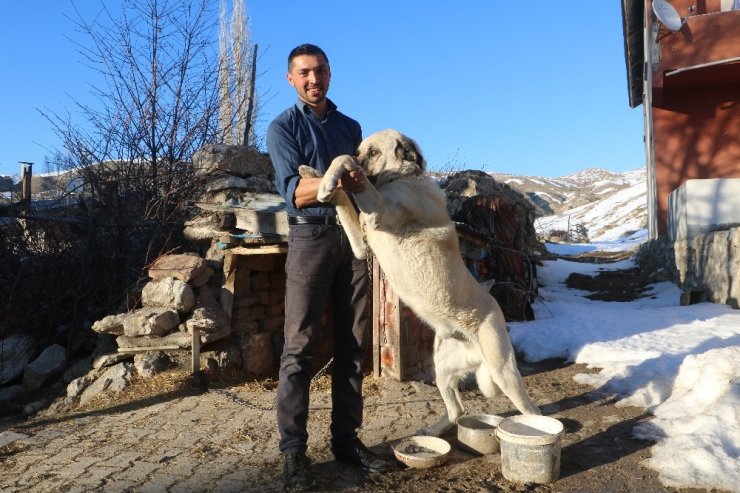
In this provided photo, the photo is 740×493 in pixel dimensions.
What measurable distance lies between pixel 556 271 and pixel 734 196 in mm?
4558

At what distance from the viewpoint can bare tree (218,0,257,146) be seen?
345 inches

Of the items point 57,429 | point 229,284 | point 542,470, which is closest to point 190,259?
point 229,284

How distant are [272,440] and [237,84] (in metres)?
7.70

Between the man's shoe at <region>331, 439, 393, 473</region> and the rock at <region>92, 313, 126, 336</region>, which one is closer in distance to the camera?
the man's shoe at <region>331, 439, 393, 473</region>

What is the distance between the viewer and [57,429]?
13.5 ft

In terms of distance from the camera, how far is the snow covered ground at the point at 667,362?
3041 millimetres

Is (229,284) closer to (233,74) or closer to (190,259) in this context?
(190,259)

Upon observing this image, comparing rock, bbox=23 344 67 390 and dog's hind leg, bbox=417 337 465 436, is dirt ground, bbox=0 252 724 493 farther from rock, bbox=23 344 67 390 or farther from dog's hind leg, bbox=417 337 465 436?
rock, bbox=23 344 67 390

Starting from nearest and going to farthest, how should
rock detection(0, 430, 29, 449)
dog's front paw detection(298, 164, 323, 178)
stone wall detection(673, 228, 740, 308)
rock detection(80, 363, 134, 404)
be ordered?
dog's front paw detection(298, 164, 323, 178), rock detection(0, 430, 29, 449), rock detection(80, 363, 134, 404), stone wall detection(673, 228, 740, 308)

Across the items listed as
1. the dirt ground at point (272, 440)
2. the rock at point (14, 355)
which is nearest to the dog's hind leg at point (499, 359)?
the dirt ground at point (272, 440)

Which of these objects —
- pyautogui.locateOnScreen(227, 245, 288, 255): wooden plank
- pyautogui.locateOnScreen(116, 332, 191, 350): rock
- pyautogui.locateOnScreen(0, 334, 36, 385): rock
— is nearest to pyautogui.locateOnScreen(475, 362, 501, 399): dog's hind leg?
pyautogui.locateOnScreen(227, 245, 288, 255): wooden plank

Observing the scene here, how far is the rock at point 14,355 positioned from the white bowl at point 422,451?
14.7ft

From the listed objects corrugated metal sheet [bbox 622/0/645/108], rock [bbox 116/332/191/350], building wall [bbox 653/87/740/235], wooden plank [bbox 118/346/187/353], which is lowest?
wooden plank [bbox 118/346/187/353]

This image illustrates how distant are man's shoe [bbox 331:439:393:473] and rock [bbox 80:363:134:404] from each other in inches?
103
